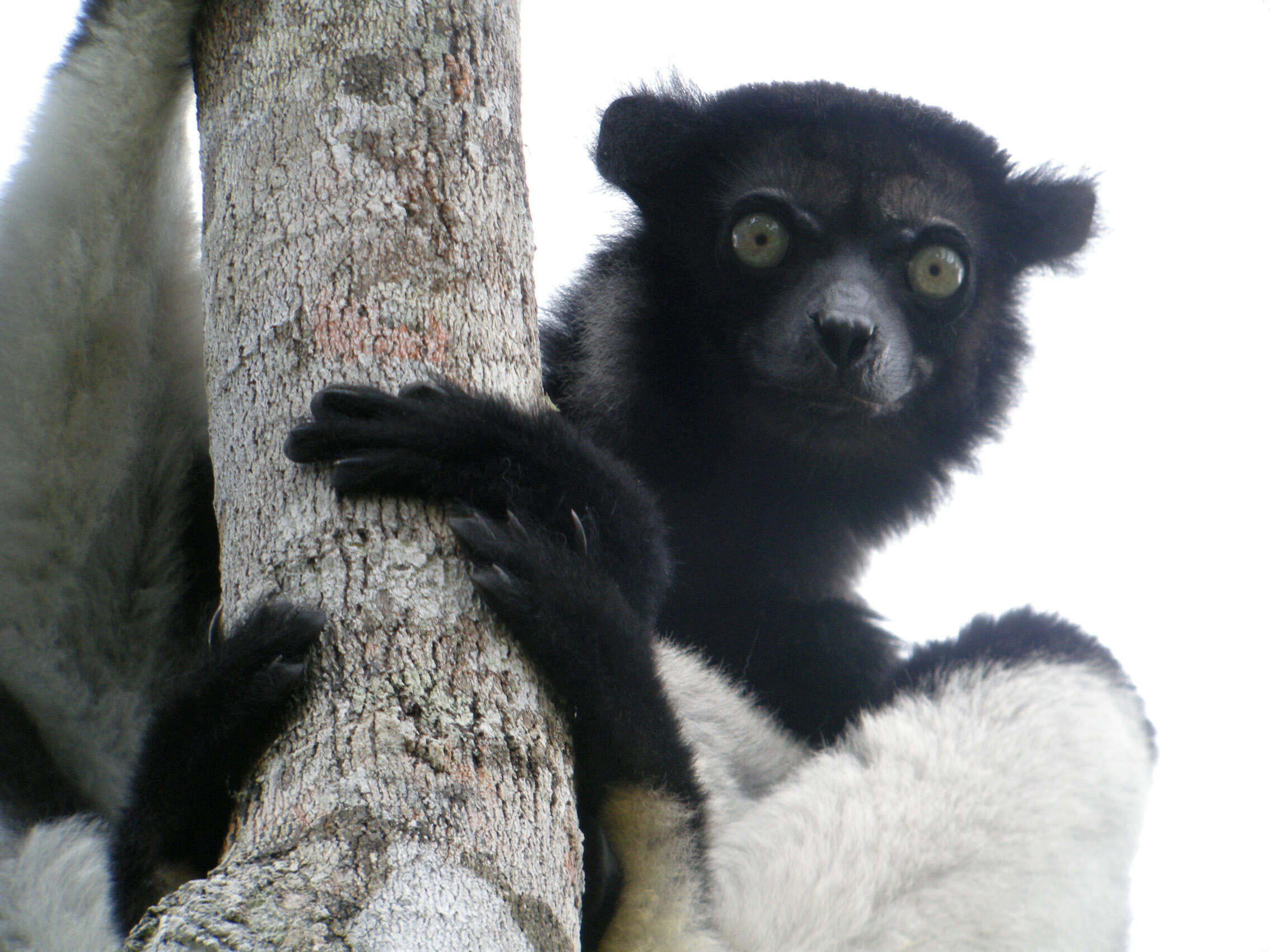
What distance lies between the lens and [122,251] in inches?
110

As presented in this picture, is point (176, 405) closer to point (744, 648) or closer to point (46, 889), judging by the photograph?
point (46, 889)

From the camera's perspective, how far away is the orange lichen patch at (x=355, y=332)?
191 centimetres

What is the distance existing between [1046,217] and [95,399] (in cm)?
336

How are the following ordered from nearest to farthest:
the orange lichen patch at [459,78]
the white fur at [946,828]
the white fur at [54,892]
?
the orange lichen patch at [459,78], the white fur at [54,892], the white fur at [946,828]

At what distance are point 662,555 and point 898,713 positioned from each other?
1.03m

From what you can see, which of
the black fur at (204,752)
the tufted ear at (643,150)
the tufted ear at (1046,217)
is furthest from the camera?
the tufted ear at (1046,217)

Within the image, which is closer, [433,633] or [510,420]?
[433,633]

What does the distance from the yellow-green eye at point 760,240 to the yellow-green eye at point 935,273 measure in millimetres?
439

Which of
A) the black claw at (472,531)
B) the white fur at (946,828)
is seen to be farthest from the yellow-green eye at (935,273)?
the black claw at (472,531)

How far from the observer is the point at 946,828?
268 centimetres

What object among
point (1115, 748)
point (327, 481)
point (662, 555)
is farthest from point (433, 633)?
point (1115, 748)

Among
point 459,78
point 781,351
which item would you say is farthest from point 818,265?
point 459,78

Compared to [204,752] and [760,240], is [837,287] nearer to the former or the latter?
[760,240]

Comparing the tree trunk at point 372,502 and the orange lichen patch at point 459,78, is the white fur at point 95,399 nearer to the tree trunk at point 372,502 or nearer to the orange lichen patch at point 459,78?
the tree trunk at point 372,502
